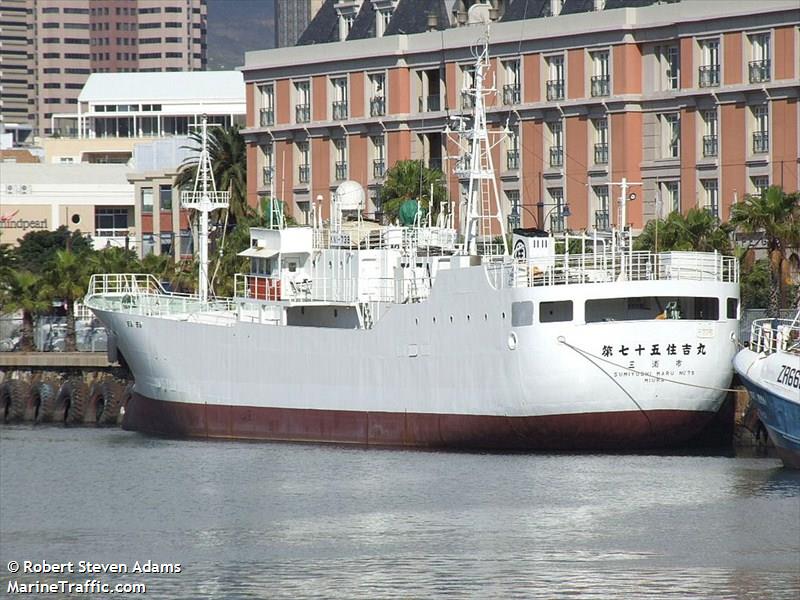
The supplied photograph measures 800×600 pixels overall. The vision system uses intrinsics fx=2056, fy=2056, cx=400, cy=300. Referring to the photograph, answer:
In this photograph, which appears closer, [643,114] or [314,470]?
[314,470]

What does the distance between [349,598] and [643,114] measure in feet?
183

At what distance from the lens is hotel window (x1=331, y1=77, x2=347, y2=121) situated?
107m

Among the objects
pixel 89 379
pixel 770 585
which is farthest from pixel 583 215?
pixel 770 585

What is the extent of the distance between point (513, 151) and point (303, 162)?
1506cm

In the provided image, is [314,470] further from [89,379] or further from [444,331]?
[89,379]

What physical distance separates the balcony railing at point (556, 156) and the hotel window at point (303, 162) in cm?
1739

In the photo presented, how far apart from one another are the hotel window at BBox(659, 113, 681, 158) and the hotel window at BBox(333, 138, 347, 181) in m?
20.5

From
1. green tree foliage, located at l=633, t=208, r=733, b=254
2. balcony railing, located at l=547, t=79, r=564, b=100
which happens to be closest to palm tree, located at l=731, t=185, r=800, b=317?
green tree foliage, located at l=633, t=208, r=733, b=254

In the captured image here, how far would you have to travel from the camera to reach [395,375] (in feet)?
218

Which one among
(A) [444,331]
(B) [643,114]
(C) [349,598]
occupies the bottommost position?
(C) [349,598]

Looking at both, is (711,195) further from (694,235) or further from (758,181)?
(694,235)

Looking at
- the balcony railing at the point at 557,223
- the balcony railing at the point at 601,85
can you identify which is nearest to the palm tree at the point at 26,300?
the balcony railing at the point at 557,223

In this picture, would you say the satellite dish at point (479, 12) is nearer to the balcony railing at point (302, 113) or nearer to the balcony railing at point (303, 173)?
the balcony railing at point (302, 113)

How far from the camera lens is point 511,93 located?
98.0 meters
